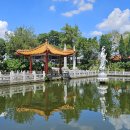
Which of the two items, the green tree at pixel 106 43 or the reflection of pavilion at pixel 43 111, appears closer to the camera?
the reflection of pavilion at pixel 43 111

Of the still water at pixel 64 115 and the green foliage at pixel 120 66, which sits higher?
the green foliage at pixel 120 66

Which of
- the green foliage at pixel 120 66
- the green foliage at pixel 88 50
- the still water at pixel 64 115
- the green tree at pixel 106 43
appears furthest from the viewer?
the green tree at pixel 106 43

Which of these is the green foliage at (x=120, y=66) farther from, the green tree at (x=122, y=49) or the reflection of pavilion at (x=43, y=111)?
the reflection of pavilion at (x=43, y=111)

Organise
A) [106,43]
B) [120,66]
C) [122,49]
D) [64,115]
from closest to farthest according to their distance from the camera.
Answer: [64,115] → [120,66] → [106,43] → [122,49]

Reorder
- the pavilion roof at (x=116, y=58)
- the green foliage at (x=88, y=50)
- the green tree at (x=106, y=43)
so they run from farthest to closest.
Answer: the pavilion roof at (x=116, y=58) → the green tree at (x=106, y=43) → the green foliage at (x=88, y=50)

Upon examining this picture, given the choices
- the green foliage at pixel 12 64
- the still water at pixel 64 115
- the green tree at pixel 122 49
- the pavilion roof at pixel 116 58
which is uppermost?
the green tree at pixel 122 49

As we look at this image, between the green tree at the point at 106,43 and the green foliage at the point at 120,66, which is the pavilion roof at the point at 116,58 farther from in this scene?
the green foliage at the point at 120,66

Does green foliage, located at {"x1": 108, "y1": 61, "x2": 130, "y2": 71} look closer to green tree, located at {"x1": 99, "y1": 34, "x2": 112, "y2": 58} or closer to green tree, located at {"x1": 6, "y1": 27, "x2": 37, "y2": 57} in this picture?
green tree, located at {"x1": 99, "y1": 34, "x2": 112, "y2": 58}

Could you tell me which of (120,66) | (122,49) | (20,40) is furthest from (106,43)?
(20,40)

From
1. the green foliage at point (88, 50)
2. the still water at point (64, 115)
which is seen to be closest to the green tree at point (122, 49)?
the green foliage at point (88, 50)

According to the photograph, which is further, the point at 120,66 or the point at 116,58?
the point at 116,58

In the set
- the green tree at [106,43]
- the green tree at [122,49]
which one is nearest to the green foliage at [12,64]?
the green tree at [106,43]

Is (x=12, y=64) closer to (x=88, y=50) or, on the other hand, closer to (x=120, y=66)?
(x=120, y=66)

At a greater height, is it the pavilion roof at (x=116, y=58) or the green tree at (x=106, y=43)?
the green tree at (x=106, y=43)
